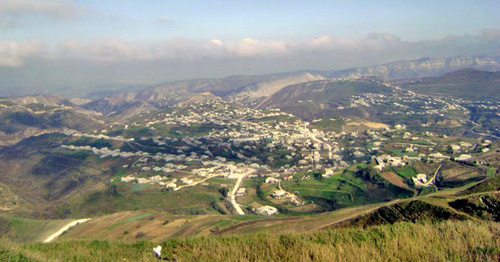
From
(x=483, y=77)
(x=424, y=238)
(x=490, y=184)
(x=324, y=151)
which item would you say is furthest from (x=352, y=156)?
(x=483, y=77)

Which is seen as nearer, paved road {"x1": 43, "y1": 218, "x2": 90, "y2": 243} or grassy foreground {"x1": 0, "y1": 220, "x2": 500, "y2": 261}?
grassy foreground {"x1": 0, "y1": 220, "x2": 500, "y2": 261}

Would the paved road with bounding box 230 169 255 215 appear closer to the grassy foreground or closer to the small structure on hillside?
the small structure on hillside

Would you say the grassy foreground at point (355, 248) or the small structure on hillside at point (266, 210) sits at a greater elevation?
the grassy foreground at point (355, 248)

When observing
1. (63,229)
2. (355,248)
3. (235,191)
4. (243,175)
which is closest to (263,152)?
(243,175)

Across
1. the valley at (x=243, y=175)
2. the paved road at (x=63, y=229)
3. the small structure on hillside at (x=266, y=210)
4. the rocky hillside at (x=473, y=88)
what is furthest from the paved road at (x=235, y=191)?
the rocky hillside at (x=473, y=88)

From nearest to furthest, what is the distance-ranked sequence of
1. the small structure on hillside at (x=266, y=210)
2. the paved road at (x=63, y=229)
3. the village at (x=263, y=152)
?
the paved road at (x=63, y=229) < the small structure on hillside at (x=266, y=210) < the village at (x=263, y=152)

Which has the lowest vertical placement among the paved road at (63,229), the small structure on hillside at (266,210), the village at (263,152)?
the village at (263,152)

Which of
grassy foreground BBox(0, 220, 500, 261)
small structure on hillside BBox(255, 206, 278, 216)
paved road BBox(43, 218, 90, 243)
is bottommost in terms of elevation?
small structure on hillside BBox(255, 206, 278, 216)

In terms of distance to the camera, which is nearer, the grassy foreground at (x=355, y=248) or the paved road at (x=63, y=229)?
the grassy foreground at (x=355, y=248)

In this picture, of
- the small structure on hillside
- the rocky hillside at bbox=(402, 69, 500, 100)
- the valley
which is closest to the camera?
the valley

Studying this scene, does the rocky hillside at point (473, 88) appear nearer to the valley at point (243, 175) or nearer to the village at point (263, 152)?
the valley at point (243, 175)

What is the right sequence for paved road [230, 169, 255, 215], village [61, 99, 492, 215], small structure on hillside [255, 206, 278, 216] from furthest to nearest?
1. village [61, 99, 492, 215]
2. paved road [230, 169, 255, 215]
3. small structure on hillside [255, 206, 278, 216]

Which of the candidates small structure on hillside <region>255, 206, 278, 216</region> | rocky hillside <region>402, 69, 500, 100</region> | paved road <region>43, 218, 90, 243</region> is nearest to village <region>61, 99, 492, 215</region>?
small structure on hillside <region>255, 206, 278, 216</region>
